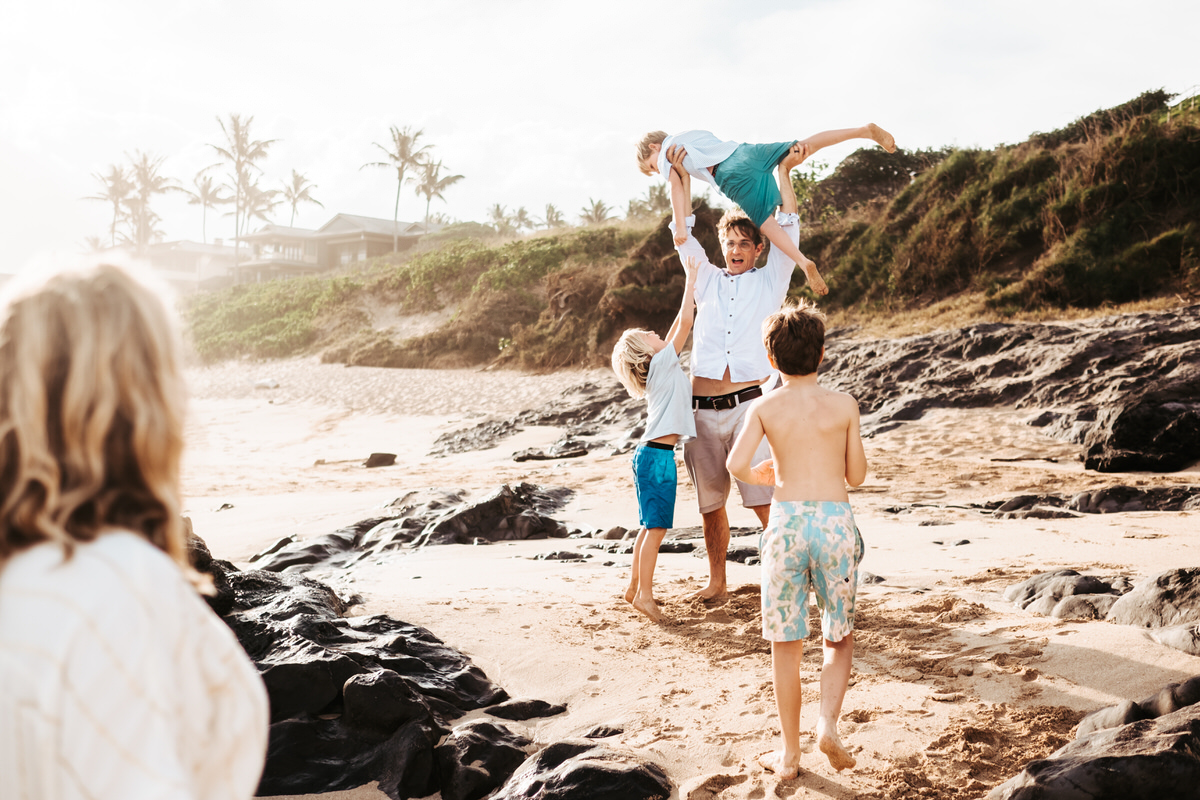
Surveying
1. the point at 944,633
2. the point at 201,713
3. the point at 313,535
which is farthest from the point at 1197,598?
the point at 313,535

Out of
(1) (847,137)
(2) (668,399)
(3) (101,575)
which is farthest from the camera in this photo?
(1) (847,137)

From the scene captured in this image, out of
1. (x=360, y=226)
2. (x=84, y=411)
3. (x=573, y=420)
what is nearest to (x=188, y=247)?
(x=360, y=226)

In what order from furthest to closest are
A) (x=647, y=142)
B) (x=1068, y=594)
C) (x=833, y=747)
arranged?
(x=647, y=142)
(x=1068, y=594)
(x=833, y=747)

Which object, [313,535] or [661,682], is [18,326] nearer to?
[661,682]

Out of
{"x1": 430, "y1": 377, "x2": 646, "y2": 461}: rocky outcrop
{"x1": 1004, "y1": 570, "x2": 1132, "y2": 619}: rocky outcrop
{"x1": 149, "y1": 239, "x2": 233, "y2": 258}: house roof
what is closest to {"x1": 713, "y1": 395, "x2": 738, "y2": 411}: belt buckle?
{"x1": 1004, "y1": 570, "x2": 1132, "y2": 619}: rocky outcrop

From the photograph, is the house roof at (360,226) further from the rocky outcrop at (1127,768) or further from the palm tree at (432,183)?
the rocky outcrop at (1127,768)

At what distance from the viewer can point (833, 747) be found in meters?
2.57

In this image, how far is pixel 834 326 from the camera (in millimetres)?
17578

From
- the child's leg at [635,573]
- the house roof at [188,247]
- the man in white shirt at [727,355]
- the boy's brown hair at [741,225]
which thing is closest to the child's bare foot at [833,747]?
the man in white shirt at [727,355]

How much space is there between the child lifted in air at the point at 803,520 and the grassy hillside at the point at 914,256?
1387 centimetres

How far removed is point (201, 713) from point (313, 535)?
6576mm

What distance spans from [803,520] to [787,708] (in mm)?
580

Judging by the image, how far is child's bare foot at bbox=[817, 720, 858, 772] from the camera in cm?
257

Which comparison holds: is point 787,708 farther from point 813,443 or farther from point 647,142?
point 647,142
